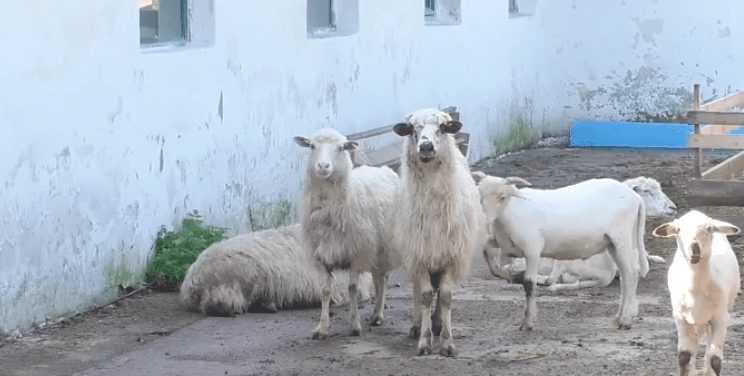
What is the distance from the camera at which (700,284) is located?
21.3ft

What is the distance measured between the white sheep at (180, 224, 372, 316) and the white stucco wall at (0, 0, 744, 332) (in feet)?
2.06

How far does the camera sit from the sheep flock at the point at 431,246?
25.2 feet

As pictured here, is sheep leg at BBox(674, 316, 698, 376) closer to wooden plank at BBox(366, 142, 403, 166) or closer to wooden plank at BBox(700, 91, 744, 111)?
wooden plank at BBox(366, 142, 403, 166)

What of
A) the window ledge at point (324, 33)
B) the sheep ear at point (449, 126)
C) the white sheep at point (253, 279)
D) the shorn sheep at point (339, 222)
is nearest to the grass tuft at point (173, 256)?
the white sheep at point (253, 279)

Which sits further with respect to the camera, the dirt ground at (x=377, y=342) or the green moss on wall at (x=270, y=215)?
the green moss on wall at (x=270, y=215)

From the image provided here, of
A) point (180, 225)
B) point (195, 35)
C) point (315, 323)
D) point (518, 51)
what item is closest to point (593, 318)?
point (315, 323)

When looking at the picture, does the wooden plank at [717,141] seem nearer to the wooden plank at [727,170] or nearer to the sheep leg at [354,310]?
the wooden plank at [727,170]

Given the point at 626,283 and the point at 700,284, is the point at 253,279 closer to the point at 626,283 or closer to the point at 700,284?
the point at 626,283

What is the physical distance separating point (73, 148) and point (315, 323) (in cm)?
183

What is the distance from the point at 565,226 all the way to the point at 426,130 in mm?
1298

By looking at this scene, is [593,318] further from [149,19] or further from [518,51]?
[518,51]

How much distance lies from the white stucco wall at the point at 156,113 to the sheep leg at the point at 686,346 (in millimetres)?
3792

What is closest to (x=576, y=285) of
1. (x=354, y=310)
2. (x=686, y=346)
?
(x=354, y=310)

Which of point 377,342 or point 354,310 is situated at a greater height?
point 354,310
